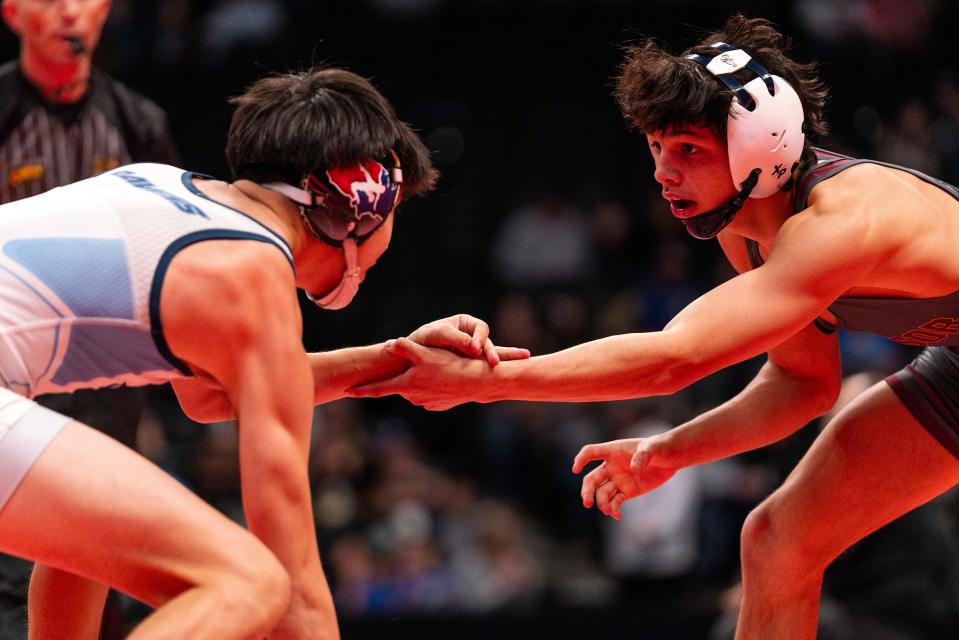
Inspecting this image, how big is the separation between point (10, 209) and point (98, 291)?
0.37m

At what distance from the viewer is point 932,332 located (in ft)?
13.1

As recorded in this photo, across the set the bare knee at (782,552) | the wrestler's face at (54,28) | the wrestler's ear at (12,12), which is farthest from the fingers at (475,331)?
the wrestler's ear at (12,12)

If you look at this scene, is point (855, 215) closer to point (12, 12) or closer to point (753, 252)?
point (753, 252)

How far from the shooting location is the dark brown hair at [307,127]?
3377 millimetres

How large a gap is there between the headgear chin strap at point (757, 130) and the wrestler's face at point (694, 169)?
0.12 ft

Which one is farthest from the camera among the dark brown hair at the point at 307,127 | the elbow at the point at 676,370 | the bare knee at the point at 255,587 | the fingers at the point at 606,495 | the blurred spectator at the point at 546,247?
the blurred spectator at the point at 546,247

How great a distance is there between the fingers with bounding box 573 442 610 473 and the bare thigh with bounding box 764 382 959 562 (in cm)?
58

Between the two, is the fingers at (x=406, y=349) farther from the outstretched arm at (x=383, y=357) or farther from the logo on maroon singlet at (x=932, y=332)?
the logo on maroon singlet at (x=932, y=332)

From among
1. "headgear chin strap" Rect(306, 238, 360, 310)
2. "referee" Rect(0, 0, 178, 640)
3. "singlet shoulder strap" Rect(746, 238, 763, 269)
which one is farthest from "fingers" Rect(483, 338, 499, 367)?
"referee" Rect(0, 0, 178, 640)

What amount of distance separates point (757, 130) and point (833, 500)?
1.19m

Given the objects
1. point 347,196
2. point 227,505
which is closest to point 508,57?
point 227,505

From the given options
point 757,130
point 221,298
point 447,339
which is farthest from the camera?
point 447,339

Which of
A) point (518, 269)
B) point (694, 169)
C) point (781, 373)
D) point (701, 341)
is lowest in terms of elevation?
point (518, 269)

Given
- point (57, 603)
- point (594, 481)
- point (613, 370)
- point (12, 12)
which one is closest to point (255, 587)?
point (57, 603)
